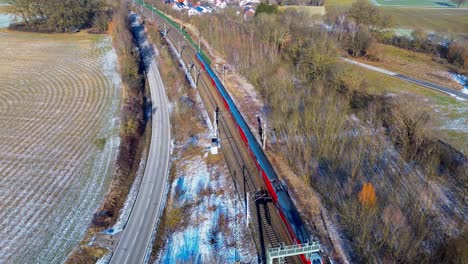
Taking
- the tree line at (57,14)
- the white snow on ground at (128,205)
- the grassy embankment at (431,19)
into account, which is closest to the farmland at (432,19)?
the grassy embankment at (431,19)

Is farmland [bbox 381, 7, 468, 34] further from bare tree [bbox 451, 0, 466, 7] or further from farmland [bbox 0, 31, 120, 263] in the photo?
farmland [bbox 0, 31, 120, 263]

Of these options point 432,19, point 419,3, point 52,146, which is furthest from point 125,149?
point 419,3

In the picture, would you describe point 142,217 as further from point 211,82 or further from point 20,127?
point 211,82

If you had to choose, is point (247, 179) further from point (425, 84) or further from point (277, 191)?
point (425, 84)

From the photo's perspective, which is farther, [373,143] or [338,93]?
[338,93]

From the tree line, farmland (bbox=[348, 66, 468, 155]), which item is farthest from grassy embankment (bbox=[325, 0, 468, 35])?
the tree line

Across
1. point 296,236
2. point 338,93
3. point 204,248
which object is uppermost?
point 338,93

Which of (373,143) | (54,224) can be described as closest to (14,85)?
(54,224)
